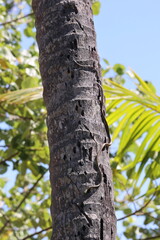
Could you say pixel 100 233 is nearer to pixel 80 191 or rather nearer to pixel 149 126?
pixel 80 191

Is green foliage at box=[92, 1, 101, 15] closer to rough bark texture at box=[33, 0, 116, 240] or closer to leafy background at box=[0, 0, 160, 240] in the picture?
leafy background at box=[0, 0, 160, 240]

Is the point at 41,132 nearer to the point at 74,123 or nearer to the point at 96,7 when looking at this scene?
the point at 96,7

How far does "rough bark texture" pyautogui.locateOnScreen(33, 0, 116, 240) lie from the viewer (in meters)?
1.36

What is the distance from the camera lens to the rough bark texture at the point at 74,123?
1.36m

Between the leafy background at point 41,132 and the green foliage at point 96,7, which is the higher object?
the green foliage at point 96,7

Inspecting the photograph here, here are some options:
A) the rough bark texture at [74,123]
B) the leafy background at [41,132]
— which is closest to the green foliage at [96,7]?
the leafy background at [41,132]

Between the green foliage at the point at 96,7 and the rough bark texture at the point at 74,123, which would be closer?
the rough bark texture at the point at 74,123

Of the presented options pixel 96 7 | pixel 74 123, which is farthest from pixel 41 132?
pixel 74 123

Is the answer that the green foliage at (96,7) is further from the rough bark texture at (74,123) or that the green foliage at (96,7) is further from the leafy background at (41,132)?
the rough bark texture at (74,123)

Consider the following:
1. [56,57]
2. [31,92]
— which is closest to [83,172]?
[56,57]

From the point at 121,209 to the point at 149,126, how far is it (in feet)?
3.72

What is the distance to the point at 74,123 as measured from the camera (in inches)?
58.5

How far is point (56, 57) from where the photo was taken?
5.35 ft

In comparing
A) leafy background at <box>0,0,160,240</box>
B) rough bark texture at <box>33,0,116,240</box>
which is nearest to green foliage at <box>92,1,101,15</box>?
leafy background at <box>0,0,160,240</box>
